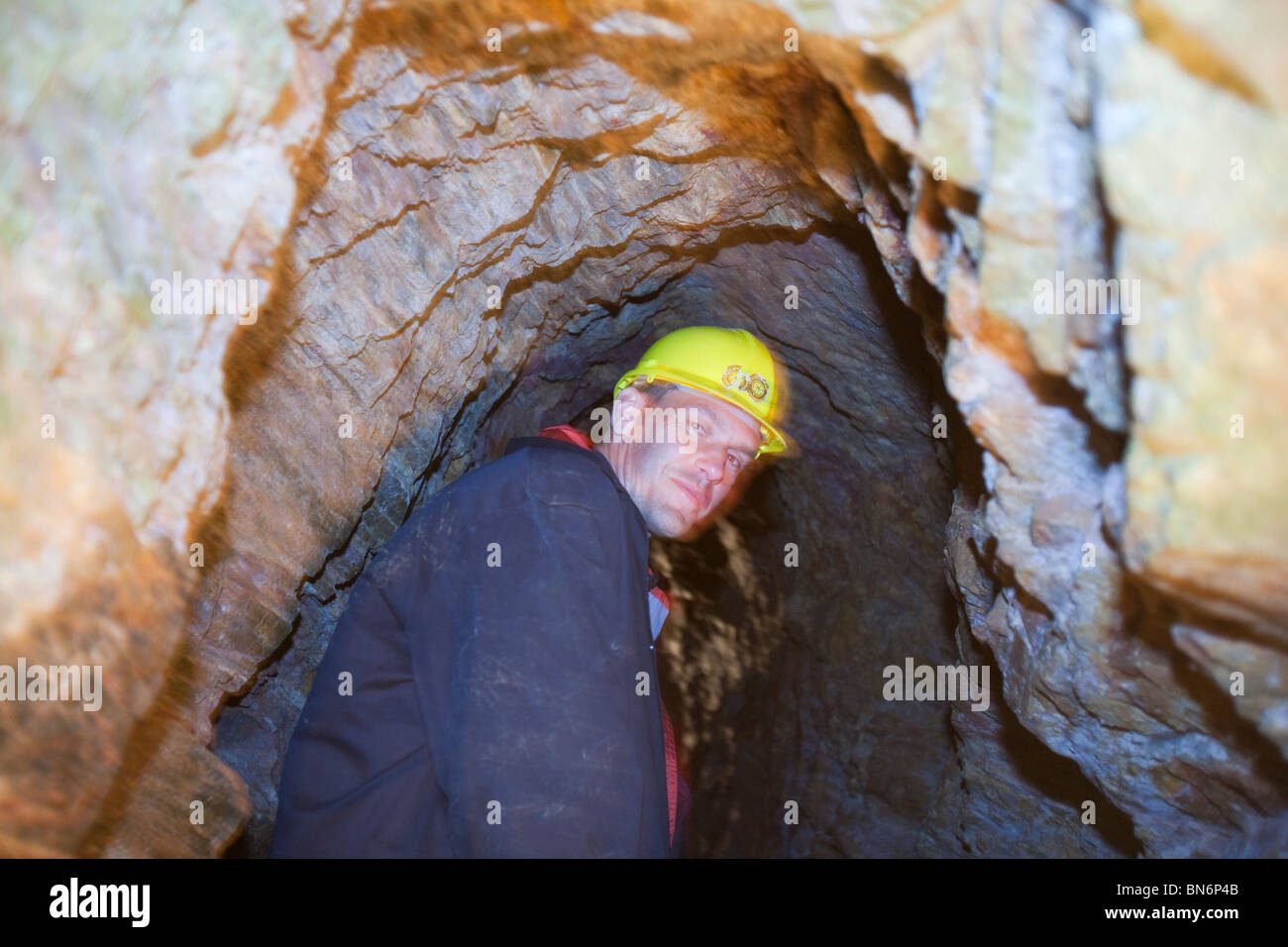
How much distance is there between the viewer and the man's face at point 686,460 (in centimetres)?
294

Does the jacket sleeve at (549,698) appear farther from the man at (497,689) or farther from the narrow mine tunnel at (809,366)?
the narrow mine tunnel at (809,366)

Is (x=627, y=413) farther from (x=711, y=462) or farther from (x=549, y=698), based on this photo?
(x=549, y=698)

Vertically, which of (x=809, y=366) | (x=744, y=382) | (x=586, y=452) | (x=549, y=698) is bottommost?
(x=549, y=698)

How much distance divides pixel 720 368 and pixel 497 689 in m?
1.63

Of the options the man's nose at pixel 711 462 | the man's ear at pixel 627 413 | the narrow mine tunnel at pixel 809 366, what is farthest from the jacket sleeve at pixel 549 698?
the man's ear at pixel 627 413

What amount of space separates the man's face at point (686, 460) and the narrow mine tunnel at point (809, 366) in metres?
0.64

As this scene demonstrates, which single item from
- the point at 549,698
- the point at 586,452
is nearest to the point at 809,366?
the point at 586,452

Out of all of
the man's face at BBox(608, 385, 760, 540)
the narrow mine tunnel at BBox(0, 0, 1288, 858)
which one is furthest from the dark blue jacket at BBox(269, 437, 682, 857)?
the man's face at BBox(608, 385, 760, 540)

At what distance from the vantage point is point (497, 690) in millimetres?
1974

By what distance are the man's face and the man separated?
0.38m

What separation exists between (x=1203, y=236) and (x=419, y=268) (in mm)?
2146

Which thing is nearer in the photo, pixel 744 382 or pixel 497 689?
pixel 497 689

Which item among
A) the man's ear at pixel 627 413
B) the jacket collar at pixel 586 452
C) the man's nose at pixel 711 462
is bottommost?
the jacket collar at pixel 586 452

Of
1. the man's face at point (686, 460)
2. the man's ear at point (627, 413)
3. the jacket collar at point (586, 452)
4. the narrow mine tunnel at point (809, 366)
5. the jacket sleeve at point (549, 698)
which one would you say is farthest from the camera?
the man's ear at point (627, 413)
